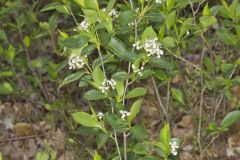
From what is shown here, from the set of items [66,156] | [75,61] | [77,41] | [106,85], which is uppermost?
[77,41]

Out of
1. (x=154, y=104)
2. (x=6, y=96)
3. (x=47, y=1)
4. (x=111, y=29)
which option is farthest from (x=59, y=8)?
(x=47, y=1)

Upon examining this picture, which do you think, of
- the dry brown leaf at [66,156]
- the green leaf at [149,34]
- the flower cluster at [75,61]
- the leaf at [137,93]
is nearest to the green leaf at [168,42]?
the green leaf at [149,34]

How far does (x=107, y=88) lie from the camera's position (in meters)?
1.95

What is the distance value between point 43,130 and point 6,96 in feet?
1.76

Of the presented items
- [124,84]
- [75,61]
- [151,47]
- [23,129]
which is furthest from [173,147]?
[23,129]

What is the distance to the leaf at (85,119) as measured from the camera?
1929mm

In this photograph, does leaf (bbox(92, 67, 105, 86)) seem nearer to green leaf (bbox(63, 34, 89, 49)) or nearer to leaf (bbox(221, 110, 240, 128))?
green leaf (bbox(63, 34, 89, 49))

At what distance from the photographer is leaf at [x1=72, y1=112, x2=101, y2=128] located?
1.93 m

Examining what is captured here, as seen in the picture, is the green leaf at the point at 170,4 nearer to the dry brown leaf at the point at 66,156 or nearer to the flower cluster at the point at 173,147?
the flower cluster at the point at 173,147

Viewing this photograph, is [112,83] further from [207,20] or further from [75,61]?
[207,20]

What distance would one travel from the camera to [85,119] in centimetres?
194

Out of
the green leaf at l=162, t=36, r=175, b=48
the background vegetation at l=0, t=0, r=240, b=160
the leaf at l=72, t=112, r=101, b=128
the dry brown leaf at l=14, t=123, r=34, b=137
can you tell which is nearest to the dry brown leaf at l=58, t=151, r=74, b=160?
the background vegetation at l=0, t=0, r=240, b=160

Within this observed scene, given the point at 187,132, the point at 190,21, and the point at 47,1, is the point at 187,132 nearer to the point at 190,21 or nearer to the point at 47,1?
the point at 190,21

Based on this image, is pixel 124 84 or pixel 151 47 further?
pixel 124 84
